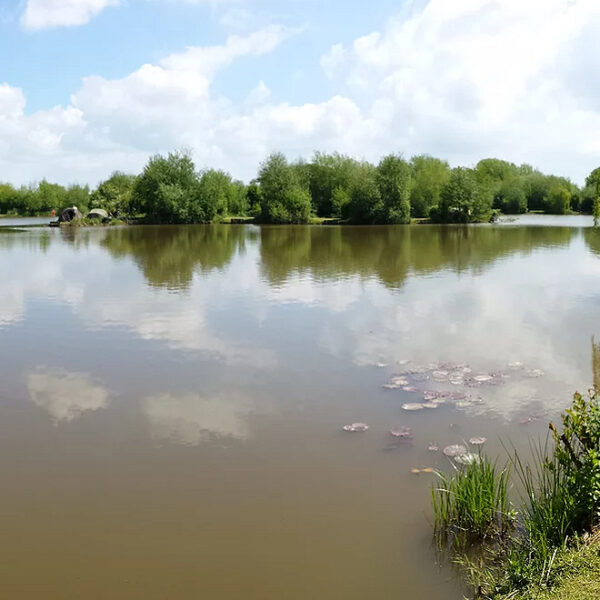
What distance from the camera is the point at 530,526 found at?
16.9 ft

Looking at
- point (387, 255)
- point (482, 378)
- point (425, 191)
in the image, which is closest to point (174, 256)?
point (387, 255)

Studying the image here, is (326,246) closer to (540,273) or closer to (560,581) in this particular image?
(540,273)

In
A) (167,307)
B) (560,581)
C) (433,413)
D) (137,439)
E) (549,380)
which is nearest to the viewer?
(560,581)

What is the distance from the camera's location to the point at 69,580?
5301 mm

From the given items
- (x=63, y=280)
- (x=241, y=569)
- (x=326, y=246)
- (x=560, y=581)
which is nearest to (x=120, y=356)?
(x=241, y=569)

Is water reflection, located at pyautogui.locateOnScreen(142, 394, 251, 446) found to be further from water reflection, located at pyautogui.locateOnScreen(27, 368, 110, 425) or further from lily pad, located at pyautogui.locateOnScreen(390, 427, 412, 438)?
lily pad, located at pyautogui.locateOnScreen(390, 427, 412, 438)

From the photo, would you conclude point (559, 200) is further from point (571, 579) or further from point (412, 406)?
point (571, 579)

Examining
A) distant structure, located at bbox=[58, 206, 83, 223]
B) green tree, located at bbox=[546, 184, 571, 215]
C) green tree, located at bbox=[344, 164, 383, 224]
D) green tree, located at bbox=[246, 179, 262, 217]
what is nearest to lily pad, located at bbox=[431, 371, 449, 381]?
green tree, located at bbox=[344, 164, 383, 224]

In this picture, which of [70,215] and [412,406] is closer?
[412,406]

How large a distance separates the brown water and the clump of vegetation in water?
0.33 m

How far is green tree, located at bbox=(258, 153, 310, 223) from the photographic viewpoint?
75812 mm

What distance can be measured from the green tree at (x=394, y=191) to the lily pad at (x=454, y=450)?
63396 millimetres

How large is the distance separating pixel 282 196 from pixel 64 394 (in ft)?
224

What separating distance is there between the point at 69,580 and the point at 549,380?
8.17 metres
